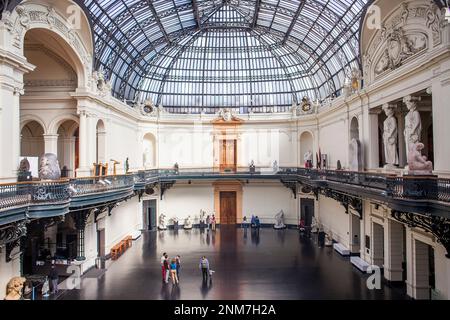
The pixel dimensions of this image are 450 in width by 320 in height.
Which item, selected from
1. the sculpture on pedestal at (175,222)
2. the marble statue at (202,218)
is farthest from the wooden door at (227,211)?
the sculpture on pedestal at (175,222)

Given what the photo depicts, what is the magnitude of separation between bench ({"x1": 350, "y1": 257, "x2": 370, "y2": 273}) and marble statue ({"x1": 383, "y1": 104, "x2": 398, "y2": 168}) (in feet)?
18.7

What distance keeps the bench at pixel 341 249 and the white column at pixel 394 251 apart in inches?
199

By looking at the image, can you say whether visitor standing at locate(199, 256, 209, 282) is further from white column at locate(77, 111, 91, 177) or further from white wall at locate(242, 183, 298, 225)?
white wall at locate(242, 183, 298, 225)

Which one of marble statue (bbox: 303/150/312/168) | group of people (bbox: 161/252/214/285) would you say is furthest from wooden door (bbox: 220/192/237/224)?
group of people (bbox: 161/252/214/285)

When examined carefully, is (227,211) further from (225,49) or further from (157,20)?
(157,20)

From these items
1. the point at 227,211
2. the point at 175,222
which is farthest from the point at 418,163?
the point at 175,222

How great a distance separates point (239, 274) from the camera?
61.7 ft

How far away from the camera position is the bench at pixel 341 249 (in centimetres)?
2265

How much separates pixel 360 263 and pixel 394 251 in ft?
8.84

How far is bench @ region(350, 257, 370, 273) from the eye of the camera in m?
19.1

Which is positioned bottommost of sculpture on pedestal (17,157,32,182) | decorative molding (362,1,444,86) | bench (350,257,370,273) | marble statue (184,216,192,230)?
bench (350,257,370,273)

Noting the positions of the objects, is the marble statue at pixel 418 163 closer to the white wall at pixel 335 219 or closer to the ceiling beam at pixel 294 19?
the white wall at pixel 335 219
